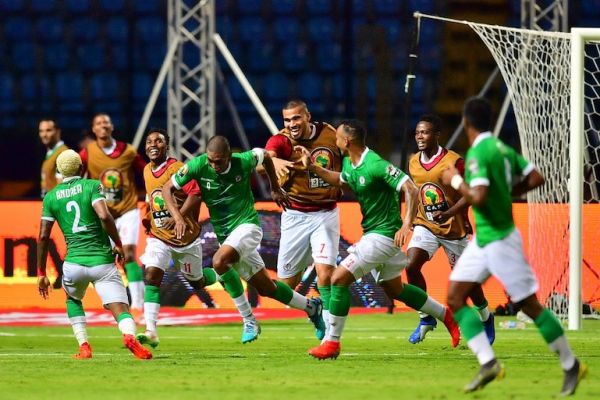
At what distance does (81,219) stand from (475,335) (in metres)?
4.15

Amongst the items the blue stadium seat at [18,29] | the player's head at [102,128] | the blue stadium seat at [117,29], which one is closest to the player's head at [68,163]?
the player's head at [102,128]

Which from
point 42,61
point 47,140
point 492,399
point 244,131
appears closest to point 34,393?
point 492,399

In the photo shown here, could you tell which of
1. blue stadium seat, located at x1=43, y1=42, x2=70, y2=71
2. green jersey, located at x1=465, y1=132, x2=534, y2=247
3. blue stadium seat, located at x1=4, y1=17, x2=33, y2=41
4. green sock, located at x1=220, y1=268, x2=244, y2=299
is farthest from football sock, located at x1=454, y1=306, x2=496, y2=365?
blue stadium seat, located at x1=4, y1=17, x2=33, y2=41

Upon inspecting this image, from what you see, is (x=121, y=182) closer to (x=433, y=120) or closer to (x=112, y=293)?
(x=433, y=120)

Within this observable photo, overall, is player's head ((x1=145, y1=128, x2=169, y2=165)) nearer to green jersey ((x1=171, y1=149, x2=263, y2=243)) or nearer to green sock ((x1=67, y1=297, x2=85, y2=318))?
green jersey ((x1=171, y1=149, x2=263, y2=243))

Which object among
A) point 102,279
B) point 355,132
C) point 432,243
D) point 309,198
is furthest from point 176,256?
point 355,132

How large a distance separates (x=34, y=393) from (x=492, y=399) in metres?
3.09

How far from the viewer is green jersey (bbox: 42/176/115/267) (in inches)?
467

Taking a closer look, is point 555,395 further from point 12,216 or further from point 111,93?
point 111,93

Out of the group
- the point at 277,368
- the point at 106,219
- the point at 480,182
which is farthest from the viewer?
the point at 106,219

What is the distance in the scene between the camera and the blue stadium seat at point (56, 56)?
1013 inches

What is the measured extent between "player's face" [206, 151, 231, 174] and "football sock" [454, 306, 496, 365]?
13.2ft

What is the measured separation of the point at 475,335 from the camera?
9.19m

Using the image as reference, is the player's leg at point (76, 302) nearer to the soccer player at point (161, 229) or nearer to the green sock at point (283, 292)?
the soccer player at point (161, 229)
